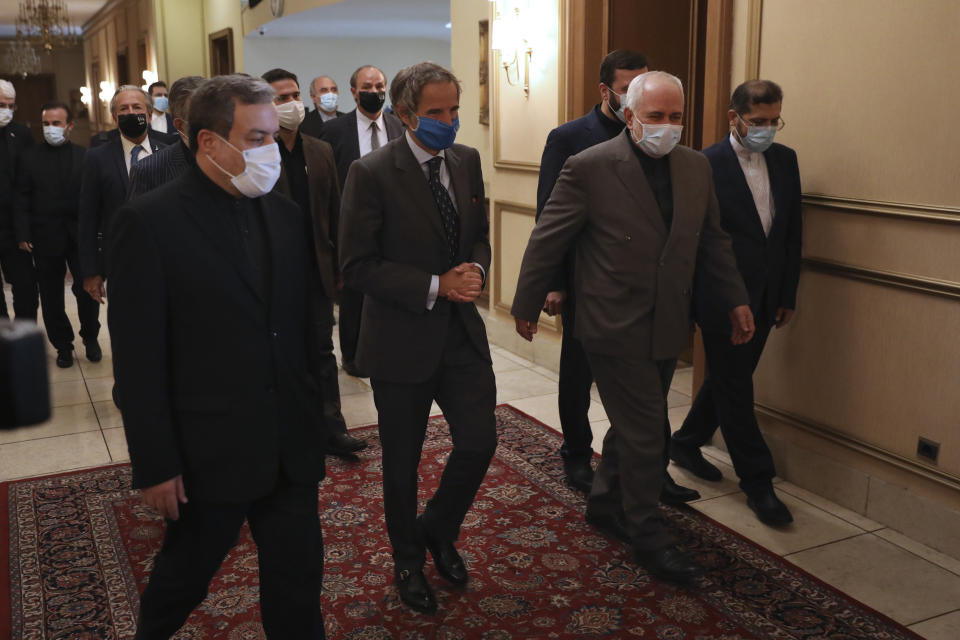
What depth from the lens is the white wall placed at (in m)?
12.9

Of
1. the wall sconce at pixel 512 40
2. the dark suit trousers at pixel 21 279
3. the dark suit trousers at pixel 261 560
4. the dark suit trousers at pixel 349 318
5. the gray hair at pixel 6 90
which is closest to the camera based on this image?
the dark suit trousers at pixel 261 560

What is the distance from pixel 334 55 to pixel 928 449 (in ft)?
39.4

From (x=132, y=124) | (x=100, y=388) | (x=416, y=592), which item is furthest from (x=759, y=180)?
(x=100, y=388)

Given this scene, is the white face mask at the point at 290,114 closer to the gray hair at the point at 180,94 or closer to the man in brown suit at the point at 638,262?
the gray hair at the point at 180,94

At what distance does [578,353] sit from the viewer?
12.7 feet

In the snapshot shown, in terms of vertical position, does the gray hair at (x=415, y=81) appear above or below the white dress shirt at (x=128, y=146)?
above

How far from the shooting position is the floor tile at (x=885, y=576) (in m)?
3.00

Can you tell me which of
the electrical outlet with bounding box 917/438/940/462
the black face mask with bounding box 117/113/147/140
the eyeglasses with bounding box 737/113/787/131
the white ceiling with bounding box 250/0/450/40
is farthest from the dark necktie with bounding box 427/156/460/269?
the white ceiling with bounding box 250/0/450/40

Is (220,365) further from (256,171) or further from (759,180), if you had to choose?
(759,180)

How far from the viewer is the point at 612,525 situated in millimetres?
3506

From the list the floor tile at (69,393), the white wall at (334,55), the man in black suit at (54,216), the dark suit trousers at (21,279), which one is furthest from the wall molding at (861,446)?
the white wall at (334,55)

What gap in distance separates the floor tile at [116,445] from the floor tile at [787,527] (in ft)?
8.82

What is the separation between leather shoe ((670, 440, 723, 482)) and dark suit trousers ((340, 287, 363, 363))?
1569 millimetres

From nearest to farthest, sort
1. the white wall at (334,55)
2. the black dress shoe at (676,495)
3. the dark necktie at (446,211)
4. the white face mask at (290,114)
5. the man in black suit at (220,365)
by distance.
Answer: the man in black suit at (220,365) → the dark necktie at (446,211) → the black dress shoe at (676,495) → the white face mask at (290,114) → the white wall at (334,55)
